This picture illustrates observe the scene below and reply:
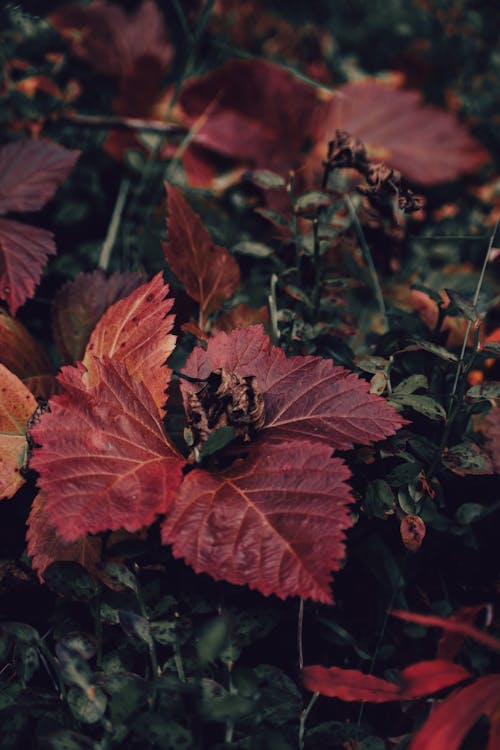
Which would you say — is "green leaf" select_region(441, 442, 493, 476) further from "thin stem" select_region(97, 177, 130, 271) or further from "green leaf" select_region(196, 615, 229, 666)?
"thin stem" select_region(97, 177, 130, 271)

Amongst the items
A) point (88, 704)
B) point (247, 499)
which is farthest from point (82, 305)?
point (88, 704)

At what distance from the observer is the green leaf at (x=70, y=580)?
753 millimetres

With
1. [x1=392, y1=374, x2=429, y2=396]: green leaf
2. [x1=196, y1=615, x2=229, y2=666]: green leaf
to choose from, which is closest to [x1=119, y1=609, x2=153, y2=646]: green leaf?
[x1=196, y1=615, x2=229, y2=666]: green leaf

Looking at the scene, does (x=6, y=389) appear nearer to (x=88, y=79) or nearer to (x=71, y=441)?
(x=71, y=441)

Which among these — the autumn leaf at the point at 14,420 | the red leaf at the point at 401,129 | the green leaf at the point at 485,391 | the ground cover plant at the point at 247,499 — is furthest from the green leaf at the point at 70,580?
the red leaf at the point at 401,129

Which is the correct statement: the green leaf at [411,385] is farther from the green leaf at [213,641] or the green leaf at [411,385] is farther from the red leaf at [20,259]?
the red leaf at [20,259]

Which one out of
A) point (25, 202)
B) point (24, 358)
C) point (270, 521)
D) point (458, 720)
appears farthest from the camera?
point (25, 202)

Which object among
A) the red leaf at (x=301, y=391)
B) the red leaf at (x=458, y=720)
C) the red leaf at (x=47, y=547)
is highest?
the red leaf at (x=301, y=391)

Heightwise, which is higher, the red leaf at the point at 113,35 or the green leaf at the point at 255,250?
the red leaf at the point at 113,35

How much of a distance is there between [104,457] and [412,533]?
379 millimetres

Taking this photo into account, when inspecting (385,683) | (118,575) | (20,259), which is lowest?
(385,683)

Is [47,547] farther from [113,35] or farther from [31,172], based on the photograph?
[113,35]

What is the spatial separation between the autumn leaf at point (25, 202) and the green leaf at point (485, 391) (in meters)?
0.66

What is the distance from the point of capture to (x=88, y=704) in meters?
0.71
